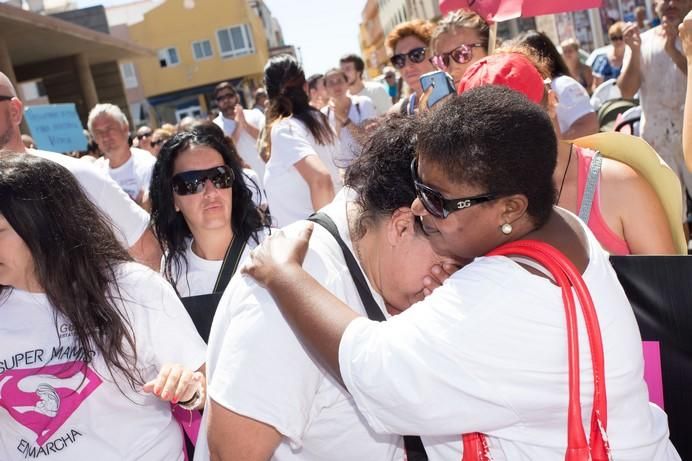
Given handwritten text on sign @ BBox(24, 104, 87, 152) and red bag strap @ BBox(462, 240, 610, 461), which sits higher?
handwritten text on sign @ BBox(24, 104, 87, 152)

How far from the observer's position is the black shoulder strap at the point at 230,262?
→ 120 inches

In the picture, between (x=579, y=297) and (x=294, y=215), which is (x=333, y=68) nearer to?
(x=294, y=215)

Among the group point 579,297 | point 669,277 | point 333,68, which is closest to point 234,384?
point 579,297

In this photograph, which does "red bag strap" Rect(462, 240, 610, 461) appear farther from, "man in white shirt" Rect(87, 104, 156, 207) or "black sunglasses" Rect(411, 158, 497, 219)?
"man in white shirt" Rect(87, 104, 156, 207)

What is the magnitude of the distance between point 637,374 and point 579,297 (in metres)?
0.28

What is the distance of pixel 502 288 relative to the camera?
1.36 metres

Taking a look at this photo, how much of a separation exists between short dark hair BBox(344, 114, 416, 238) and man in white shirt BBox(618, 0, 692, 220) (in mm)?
3661

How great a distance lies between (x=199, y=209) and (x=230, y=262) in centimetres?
34

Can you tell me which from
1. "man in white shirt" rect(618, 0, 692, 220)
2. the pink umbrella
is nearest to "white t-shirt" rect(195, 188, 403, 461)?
the pink umbrella

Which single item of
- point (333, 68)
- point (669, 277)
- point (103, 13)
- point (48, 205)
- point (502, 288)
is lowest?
point (669, 277)

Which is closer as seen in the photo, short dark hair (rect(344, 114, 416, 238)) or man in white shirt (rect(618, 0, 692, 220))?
short dark hair (rect(344, 114, 416, 238))

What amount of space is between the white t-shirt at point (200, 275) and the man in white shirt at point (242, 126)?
3639 millimetres

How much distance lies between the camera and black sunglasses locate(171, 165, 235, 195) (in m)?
3.33

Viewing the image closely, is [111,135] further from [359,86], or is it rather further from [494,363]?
[494,363]
